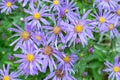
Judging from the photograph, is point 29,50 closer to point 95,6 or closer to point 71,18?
point 71,18

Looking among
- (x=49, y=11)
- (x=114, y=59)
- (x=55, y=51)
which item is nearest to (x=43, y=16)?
(x=49, y=11)

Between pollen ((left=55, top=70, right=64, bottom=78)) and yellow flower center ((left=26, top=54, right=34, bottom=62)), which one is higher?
yellow flower center ((left=26, top=54, right=34, bottom=62))

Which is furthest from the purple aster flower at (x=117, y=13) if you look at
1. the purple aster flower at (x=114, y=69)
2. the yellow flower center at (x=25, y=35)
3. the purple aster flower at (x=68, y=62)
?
the yellow flower center at (x=25, y=35)

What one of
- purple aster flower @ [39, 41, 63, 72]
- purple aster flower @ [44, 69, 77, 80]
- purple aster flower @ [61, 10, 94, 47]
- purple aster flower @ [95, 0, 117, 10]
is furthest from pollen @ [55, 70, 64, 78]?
purple aster flower @ [95, 0, 117, 10]

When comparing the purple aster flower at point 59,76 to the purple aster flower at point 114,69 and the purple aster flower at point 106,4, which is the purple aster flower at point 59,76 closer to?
the purple aster flower at point 114,69

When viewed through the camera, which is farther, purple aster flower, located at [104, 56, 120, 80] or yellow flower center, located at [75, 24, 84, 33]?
purple aster flower, located at [104, 56, 120, 80]

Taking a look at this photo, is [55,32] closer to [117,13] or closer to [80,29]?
[80,29]

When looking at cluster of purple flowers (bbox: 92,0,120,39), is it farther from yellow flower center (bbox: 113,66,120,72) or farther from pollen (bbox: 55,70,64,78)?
pollen (bbox: 55,70,64,78)
